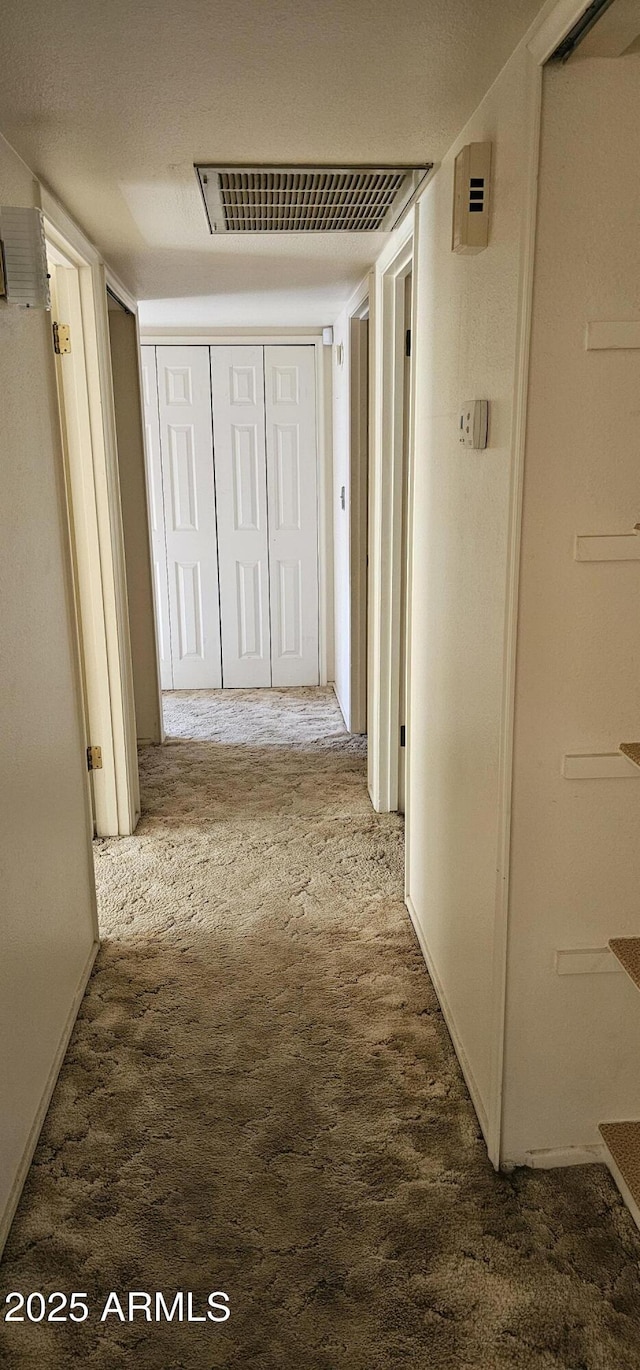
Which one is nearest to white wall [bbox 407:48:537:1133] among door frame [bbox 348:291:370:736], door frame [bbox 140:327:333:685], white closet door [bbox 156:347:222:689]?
door frame [bbox 348:291:370:736]

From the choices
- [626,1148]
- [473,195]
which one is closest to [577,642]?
[473,195]

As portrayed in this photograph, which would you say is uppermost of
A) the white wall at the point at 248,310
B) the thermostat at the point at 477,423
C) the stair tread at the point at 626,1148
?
the white wall at the point at 248,310

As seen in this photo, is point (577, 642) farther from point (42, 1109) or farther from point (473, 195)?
point (42, 1109)

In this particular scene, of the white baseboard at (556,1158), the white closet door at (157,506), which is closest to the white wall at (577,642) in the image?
the white baseboard at (556,1158)

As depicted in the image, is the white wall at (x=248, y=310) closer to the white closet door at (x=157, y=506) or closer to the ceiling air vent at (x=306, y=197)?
the white closet door at (x=157, y=506)

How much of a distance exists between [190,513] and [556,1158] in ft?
14.5

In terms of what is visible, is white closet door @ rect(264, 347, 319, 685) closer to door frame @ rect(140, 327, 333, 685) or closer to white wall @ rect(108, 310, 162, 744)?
door frame @ rect(140, 327, 333, 685)

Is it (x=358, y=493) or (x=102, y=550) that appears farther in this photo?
(x=358, y=493)

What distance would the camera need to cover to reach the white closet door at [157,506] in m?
5.38

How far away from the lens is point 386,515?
3490mm

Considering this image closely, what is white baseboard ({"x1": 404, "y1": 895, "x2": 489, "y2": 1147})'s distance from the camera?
2.02 meters

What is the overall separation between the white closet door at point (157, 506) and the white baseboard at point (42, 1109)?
2.88 metres

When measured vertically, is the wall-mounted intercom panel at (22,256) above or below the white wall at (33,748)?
above

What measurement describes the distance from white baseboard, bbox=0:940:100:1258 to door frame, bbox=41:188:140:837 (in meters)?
0.93
